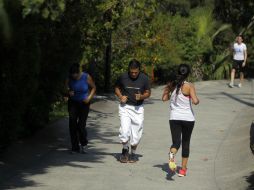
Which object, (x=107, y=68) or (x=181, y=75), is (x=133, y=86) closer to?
(x=181, y=75)

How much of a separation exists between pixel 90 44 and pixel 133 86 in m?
5.19

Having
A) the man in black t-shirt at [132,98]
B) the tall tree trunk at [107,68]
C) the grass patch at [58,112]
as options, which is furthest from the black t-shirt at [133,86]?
the tall tree trunk at [107,68]

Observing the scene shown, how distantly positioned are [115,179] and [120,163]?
1117mm

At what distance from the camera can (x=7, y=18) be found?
5871 millimetres

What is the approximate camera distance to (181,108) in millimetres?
9359

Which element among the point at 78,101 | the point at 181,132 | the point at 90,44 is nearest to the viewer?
the point at 181,132

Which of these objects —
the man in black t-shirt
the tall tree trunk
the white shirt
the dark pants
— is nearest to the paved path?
the dark pants

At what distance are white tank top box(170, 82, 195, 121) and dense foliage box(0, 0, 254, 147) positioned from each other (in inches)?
88.4

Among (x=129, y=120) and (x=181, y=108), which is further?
(x=129, y=120)

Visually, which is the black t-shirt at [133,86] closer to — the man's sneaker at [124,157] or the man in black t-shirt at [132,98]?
the man in black t-shirt at [132,98]

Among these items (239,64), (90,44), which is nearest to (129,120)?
(90,44)

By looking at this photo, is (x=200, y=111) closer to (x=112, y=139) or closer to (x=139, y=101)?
(x=112, y=139)

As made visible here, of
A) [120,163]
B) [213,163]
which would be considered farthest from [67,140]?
[213,163]

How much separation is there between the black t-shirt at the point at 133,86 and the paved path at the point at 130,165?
41.1 inches
